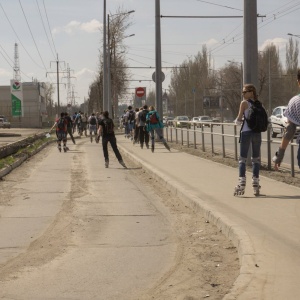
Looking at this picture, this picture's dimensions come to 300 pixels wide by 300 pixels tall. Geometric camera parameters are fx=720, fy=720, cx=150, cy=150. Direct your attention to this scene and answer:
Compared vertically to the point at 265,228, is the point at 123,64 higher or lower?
higher

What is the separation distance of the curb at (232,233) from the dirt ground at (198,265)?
0.10 meters

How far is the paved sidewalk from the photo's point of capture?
18.3 ft

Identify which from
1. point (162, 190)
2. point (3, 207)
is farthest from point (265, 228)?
point (162, 190)

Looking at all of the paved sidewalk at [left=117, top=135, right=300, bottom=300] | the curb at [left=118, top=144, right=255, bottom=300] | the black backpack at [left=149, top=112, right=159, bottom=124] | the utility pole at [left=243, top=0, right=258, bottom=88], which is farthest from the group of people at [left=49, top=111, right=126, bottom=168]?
the curb at [left=118, top=144, right=255, bottom=300]

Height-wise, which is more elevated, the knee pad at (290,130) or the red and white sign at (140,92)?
the red and white sign at (140,92)

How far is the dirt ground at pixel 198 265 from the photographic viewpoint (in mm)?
5839

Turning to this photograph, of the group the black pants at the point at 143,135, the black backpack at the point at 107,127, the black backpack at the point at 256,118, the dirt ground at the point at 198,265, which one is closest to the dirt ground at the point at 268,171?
the black backpack at the point at 256,118

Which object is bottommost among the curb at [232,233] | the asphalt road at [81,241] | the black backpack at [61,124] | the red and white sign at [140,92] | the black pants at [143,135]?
the asphalt road at [81,241]

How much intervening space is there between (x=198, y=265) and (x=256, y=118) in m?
4.25

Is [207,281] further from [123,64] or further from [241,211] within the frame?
[123,64]

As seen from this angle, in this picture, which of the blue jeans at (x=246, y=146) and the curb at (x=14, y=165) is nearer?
the blue jeans at (x=246, y=146)

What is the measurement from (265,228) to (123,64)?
58.6 m

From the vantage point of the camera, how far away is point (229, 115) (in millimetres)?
118750

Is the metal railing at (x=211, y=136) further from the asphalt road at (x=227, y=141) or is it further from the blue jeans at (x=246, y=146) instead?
the blue jeans at (x=246, y=146)
